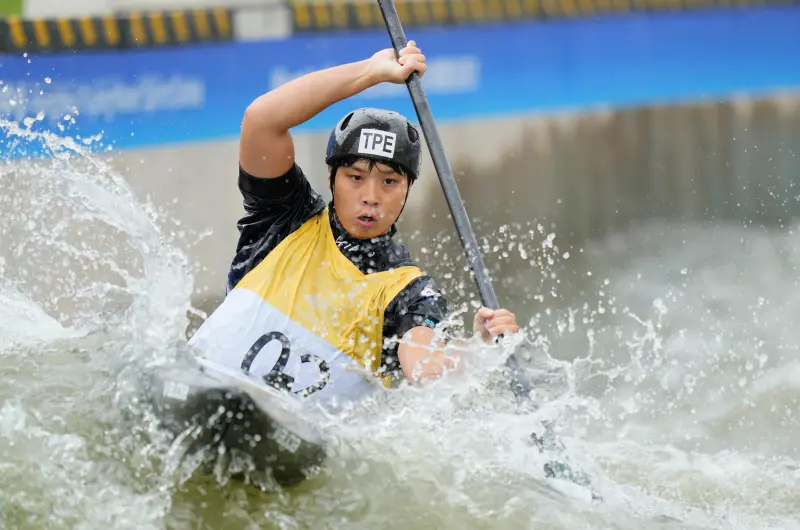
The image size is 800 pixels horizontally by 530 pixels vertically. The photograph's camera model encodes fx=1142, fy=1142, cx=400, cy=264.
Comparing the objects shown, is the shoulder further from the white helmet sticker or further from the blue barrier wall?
the blue barrier wall

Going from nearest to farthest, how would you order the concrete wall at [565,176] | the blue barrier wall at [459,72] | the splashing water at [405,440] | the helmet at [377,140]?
the splashing water at [405,440], the helmet at [377,140], the blue barrier wall at [459,72], the concrete wall at [565,176]

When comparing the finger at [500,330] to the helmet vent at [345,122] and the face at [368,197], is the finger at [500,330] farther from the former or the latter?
the helmet vent at [345,122]

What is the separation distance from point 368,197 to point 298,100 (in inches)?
13.1

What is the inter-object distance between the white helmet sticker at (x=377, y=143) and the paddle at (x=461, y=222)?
11cm

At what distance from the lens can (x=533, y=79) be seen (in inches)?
275

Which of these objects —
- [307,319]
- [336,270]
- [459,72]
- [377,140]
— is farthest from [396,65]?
[459,72]

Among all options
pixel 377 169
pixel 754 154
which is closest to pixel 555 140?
pixel 754 154

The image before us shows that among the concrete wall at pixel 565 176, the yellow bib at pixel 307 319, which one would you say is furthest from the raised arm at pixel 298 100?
the concrete wall at pixel 565 176

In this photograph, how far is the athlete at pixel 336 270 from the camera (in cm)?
310

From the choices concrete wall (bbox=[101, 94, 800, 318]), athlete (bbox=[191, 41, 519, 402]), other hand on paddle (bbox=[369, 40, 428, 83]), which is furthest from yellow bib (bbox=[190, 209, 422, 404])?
concrete wall (bbox=[101, 94, 800, 318])

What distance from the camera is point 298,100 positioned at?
3100 mm

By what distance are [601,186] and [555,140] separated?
0.41m

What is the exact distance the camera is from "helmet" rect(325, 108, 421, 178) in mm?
3193

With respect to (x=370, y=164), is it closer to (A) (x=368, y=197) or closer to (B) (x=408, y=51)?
(A) (x=368, y=197)
